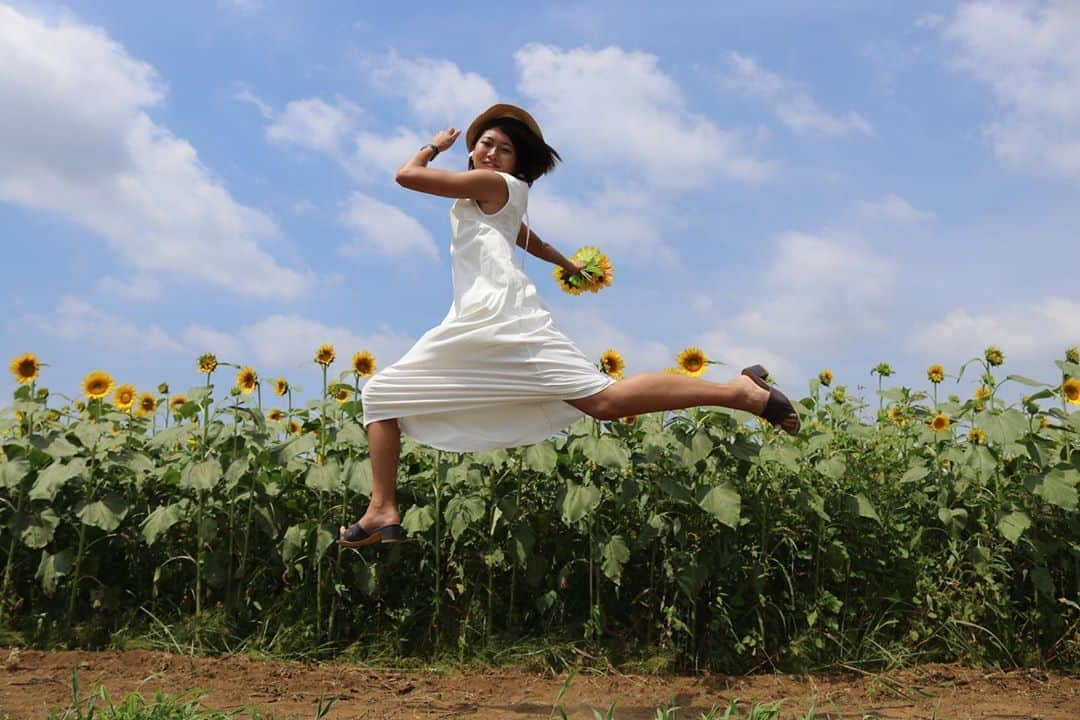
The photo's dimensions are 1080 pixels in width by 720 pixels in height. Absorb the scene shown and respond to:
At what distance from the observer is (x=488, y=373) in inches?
138

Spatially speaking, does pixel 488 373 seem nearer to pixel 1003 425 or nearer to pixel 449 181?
pixel 449 181

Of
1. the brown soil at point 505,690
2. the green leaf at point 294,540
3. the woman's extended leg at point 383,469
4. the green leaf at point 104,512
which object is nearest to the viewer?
the woman's extended leg at point 383,469

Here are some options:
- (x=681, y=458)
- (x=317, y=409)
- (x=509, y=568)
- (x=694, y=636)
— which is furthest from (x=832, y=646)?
(x=317, y=409)

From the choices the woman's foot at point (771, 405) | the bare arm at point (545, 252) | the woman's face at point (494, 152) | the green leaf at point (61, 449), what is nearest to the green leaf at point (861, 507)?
the woman's foot at point (771, 405)

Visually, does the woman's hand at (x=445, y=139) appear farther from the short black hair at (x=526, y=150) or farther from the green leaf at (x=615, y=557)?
the green leaf at (x=615, y=557)

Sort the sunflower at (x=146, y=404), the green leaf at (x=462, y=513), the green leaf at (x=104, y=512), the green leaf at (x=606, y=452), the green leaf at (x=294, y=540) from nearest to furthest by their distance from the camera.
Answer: the green leaf at (x=606, y=452) < the green leaf at (x=462, y=513) < the green leaf at (x=294, y=540) < the green leaf at (x=104, y=512) < the sunflower at (x=146, y=404)

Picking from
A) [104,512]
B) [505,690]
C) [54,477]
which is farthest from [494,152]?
→ [54,477]

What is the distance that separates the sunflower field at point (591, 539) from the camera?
4.35m

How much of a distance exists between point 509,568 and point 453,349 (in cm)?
145

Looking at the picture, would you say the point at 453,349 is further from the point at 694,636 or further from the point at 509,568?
the point at 694,636

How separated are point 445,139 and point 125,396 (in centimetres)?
270

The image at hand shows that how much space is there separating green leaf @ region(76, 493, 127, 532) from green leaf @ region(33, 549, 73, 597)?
256 mm

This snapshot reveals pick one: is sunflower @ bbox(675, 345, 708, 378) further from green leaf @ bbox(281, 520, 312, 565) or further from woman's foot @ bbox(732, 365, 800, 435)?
green leaf @ bbox(281, 520, 312, 565)

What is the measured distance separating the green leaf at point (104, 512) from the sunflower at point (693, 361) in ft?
9.35
